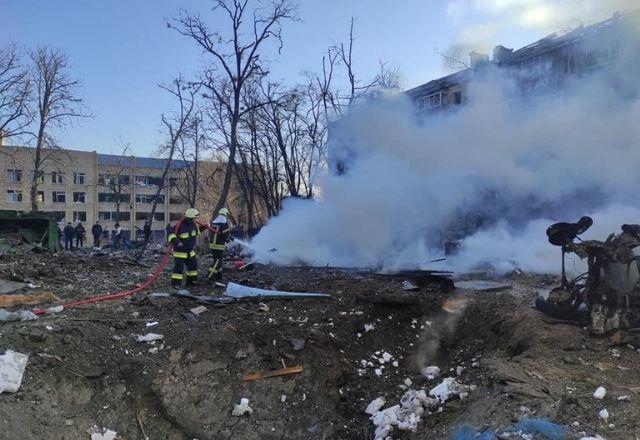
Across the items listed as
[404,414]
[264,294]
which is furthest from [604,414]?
[264,294]

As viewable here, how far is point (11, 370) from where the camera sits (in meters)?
4.86

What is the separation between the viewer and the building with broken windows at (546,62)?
11125 mm

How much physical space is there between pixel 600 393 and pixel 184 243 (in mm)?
7520

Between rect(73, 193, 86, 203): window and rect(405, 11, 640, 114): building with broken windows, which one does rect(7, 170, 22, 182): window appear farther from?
rect(405, 11, 640, 114): building with broken windows

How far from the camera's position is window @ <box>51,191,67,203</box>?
62188 millimetres

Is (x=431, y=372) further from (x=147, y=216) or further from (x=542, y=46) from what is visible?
(x=147, y=216)

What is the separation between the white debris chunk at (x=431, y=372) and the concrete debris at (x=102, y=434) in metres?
3.51

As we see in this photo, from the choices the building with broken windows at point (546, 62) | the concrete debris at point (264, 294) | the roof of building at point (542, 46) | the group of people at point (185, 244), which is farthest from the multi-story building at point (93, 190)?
the concrete debris at point (264, 294)

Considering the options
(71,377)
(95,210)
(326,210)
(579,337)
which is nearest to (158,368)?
(71,377)

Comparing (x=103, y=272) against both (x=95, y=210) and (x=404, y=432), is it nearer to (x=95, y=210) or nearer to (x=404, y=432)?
(x=404, y=432)

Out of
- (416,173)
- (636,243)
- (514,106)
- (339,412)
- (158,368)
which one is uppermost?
(514,106)

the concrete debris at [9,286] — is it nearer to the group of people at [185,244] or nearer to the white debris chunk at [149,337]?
the group of people at [185,244]

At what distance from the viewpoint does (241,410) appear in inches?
218

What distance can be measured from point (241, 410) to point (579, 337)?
3989mm
